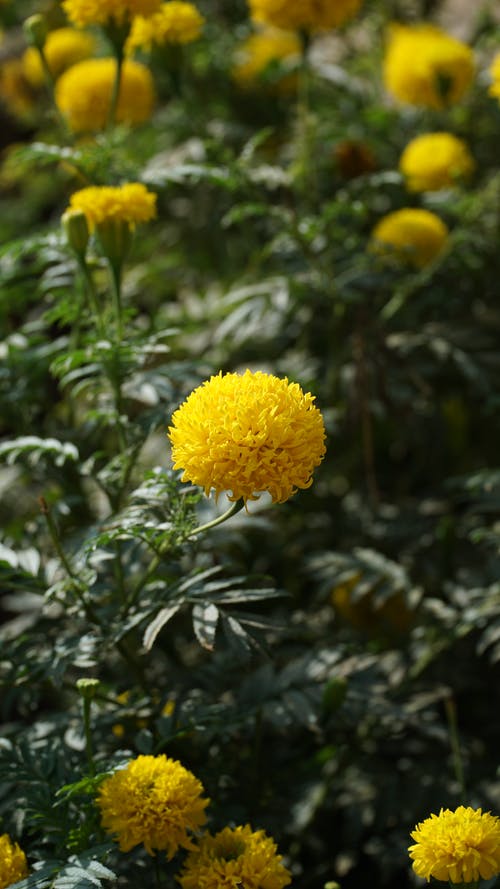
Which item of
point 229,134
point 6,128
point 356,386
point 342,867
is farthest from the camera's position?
point 6,128

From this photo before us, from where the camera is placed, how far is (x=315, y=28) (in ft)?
8.65

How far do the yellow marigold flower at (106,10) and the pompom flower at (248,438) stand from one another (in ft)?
3.23

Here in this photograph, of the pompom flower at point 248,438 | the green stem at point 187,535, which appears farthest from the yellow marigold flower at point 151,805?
the pompom flower at point 248,438

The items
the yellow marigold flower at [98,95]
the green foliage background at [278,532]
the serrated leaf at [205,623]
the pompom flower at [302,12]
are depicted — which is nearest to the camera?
the serrated leaf at [205,623]

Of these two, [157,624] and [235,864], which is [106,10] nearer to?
[157,624]

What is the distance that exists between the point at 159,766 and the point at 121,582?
362 mm

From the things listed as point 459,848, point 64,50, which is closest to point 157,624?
point 459,848

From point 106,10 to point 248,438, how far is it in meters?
1.09

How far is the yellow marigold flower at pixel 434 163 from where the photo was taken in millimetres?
2816

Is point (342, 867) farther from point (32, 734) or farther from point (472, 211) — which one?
point (472, 211)

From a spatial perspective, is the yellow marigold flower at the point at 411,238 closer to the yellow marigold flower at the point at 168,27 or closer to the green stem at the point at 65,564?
Answer: the yellow marigold flower at the point at 168,27

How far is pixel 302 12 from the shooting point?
8.41 feet

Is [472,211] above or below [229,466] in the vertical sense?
below

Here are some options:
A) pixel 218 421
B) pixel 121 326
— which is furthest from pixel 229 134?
pixel 218 421
